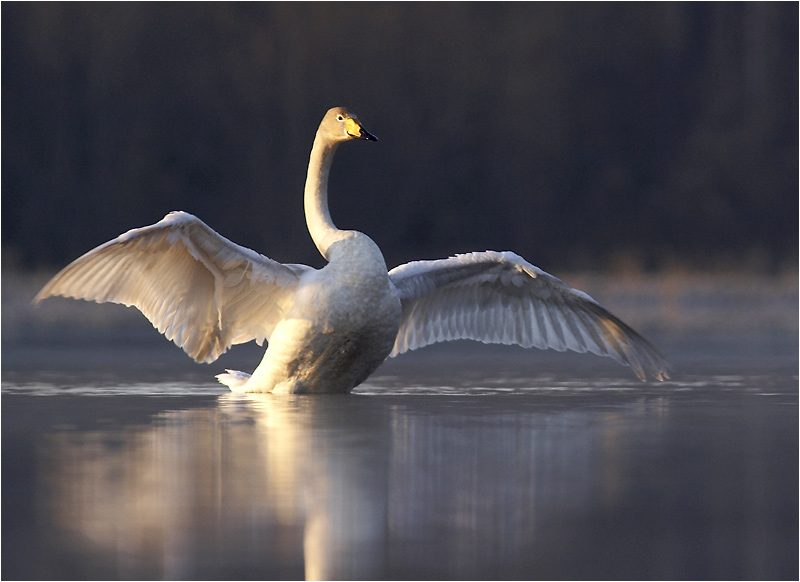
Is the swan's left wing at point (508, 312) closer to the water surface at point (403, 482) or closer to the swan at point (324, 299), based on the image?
the swan at point (324, 299)

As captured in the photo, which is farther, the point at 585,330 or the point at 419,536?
the point at 585,330

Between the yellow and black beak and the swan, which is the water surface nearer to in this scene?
the swan

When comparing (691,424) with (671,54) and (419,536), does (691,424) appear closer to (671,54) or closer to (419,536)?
(419,536)

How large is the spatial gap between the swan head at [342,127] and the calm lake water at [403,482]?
1529mm

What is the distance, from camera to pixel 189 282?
741 centimetres

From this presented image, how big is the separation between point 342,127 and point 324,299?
136 cm

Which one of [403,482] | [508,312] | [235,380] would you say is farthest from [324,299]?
[403,482]

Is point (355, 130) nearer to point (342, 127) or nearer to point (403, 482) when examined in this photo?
point (342, 127)

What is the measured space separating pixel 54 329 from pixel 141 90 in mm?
11456

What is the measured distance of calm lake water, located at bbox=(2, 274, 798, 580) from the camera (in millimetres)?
3330

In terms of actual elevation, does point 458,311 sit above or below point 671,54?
below

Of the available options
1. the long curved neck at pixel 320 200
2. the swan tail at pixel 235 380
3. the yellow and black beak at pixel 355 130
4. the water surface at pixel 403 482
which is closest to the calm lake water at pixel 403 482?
the water surface at pixel 403 482

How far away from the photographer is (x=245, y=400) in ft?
23.3

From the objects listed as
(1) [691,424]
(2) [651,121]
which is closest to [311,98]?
(2) [651,121]
